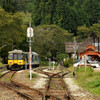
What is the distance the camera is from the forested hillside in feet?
152

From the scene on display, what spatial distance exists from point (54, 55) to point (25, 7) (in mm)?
52239

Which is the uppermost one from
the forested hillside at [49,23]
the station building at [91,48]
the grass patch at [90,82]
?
the forested hillside at [49,23]

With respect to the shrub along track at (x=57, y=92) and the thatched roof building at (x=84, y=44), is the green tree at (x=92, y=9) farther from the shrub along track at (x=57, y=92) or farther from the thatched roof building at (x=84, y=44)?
the shrub along track at (x=57, y=92)

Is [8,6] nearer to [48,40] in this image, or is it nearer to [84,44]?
[48,40]

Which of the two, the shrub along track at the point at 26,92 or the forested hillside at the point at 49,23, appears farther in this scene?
the forested hillside at the point at 49,23

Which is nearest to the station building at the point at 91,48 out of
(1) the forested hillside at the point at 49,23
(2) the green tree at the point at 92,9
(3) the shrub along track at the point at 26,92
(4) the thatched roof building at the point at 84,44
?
(4) the thatched roof building at the point at 84,44

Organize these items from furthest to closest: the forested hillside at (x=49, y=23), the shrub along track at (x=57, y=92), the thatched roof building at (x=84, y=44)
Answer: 1. the thatched roof building at (x=84, y=44)
2. the forested hillside at (x=49, y=23)
3. the shrub along track at (x=57, y=92)

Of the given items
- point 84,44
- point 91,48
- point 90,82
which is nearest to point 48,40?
point 84,44

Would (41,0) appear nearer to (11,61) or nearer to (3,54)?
(3,54)

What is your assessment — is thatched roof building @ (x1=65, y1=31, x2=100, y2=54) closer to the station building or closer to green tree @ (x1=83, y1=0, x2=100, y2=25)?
the station building

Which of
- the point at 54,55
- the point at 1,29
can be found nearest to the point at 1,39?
the point at 1,29

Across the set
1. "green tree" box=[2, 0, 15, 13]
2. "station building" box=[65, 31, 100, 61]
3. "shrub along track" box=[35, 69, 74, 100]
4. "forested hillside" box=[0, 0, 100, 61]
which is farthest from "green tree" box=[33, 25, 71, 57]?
"shrub along track" box=[35, 69, 74, 100]

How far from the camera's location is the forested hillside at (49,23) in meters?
46.2

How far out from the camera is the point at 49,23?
8119cm
